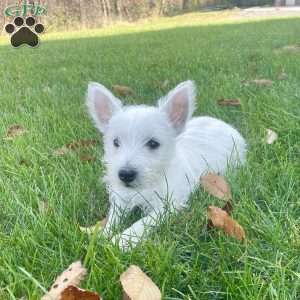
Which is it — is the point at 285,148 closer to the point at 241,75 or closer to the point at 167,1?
the point at 241,75

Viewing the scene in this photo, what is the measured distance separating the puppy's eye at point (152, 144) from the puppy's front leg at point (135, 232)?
1.11 ft

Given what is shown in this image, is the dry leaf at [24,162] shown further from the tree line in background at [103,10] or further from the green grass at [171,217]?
the tree line in background at [103,10]

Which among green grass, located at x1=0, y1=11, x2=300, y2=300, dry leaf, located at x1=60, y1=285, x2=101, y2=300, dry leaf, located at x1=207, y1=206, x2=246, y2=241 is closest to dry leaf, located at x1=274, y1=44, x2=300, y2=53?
green grass, located at x1=0, y1=11, x2=300, y2=300

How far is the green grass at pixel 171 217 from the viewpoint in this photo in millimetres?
1551

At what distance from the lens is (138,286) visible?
4.83ft

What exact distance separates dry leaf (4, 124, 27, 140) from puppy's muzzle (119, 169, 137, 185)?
126 cm

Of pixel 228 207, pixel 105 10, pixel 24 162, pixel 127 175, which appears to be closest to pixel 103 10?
pixel 105 10

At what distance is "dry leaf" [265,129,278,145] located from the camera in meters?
2.80

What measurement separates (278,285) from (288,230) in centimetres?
37

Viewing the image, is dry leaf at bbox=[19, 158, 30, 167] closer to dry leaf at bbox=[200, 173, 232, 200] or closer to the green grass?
the green grass

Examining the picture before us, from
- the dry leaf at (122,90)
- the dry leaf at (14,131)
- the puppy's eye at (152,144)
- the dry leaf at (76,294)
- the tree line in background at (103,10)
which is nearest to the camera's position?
the dry leaf at (76,294)

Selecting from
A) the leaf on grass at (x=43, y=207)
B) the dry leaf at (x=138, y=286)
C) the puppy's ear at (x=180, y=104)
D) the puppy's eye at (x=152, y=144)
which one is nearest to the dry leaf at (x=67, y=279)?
the dry leaf at (x=138, y=286)

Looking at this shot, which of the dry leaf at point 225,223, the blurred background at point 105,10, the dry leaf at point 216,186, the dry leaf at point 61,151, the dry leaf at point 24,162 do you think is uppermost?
the dry leaf at point 225,223

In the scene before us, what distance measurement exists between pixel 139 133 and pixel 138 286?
3.01ft
